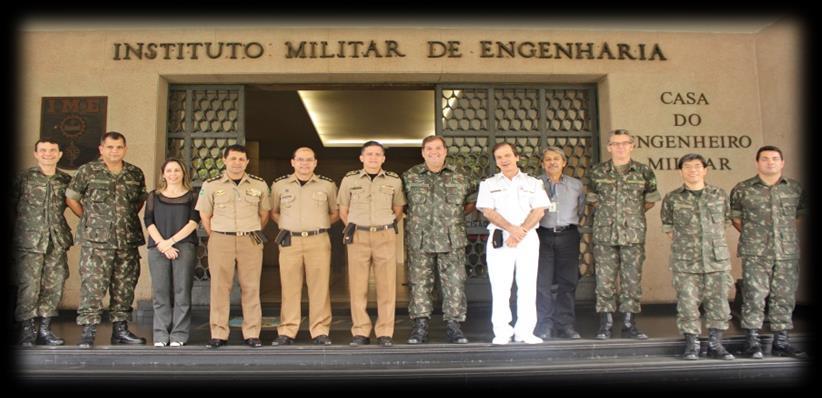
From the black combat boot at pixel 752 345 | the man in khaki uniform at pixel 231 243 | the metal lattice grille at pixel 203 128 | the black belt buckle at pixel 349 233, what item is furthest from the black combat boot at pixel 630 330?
the metal lattice grille at pixel 203 128

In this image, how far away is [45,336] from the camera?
Answer: 4441 millimetres

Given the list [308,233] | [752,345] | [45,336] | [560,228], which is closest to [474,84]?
[560,228]

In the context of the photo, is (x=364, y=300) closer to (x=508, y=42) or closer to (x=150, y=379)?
(x=150, y=379)

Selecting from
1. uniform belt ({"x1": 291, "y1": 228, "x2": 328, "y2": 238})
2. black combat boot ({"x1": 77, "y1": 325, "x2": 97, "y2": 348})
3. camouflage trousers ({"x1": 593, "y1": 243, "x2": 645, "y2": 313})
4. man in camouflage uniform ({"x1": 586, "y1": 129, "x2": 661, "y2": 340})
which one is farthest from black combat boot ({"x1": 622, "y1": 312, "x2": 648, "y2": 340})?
black combat boot ({"x1": 77, "y1": 325, "x2": 97, "y2": 348})

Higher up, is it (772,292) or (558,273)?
(558,273)

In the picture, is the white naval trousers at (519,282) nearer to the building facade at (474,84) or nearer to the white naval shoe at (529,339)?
the white naval shoe at (529,339)

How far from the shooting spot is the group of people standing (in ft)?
14.1

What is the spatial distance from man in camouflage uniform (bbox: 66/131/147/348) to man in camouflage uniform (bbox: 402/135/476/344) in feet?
8.04

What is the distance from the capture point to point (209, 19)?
19.8 feet

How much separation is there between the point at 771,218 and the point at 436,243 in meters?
2.82

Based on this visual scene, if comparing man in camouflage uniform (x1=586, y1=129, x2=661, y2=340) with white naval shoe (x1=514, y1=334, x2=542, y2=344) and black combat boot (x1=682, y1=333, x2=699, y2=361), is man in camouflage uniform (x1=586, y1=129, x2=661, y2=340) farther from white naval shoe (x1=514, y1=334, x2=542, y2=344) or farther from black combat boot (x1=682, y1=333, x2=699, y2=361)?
white naval shoe (x1=514, y1=334, x2=542, y2=344)

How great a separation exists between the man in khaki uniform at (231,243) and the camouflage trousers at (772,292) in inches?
162

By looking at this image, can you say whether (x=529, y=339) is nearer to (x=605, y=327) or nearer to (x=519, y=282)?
(x=519, y=282)

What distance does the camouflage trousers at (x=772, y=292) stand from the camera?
425 cm
